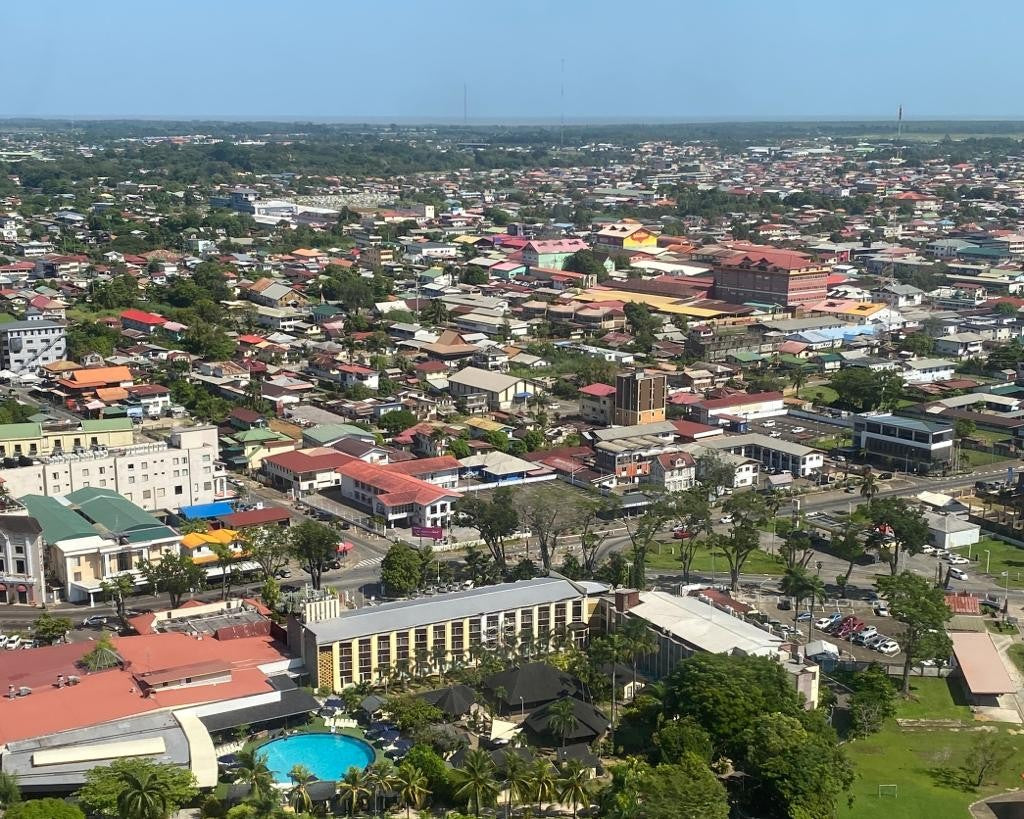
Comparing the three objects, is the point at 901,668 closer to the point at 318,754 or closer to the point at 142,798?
the point at 318,754

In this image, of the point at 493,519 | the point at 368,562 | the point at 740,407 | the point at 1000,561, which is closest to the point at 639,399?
the point at 740,407

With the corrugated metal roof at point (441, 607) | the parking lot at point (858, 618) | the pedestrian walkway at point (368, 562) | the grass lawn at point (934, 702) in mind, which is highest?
the corrugated metal roof at point (441, 607)

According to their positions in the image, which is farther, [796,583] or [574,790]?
[796,583]

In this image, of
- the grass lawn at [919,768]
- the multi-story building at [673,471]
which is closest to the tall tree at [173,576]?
the grass lawn at [919,768]

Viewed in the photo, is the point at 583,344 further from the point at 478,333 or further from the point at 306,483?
the point at 306,483

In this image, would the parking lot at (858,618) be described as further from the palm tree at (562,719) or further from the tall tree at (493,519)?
the palm tree at (562,719)

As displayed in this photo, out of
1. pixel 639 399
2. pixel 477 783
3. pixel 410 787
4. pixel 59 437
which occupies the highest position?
pixel 639 399
